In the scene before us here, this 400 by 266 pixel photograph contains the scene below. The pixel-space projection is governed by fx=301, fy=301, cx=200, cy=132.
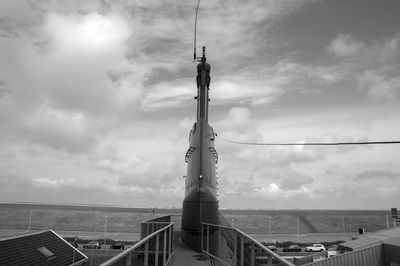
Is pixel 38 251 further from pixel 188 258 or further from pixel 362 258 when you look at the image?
pixel 362 258

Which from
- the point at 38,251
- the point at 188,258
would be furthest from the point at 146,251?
the point at 38,251

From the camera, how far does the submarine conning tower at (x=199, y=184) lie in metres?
13.4

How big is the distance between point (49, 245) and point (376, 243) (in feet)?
88.5

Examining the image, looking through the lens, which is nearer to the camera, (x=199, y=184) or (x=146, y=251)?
(x=146, y=251)

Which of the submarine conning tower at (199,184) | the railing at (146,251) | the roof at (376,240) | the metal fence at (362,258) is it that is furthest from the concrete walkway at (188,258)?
the roof at (376,240)

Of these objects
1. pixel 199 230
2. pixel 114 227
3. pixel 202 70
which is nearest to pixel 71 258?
pixel 199 230

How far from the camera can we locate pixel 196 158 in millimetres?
14680

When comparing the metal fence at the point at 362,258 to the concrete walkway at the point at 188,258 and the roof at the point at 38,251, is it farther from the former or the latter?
the roof at the point at 38,251

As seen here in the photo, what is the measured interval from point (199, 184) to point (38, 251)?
1730 cm

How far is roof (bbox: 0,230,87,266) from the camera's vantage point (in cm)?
2017

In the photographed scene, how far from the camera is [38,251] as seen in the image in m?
23.4

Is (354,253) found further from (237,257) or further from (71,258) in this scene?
(71,258)

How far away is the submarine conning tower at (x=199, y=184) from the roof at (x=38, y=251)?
42.8ft

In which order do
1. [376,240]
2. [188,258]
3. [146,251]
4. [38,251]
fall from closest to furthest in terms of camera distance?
[146,251]
[188,258]
[38,251]
[376,240]
